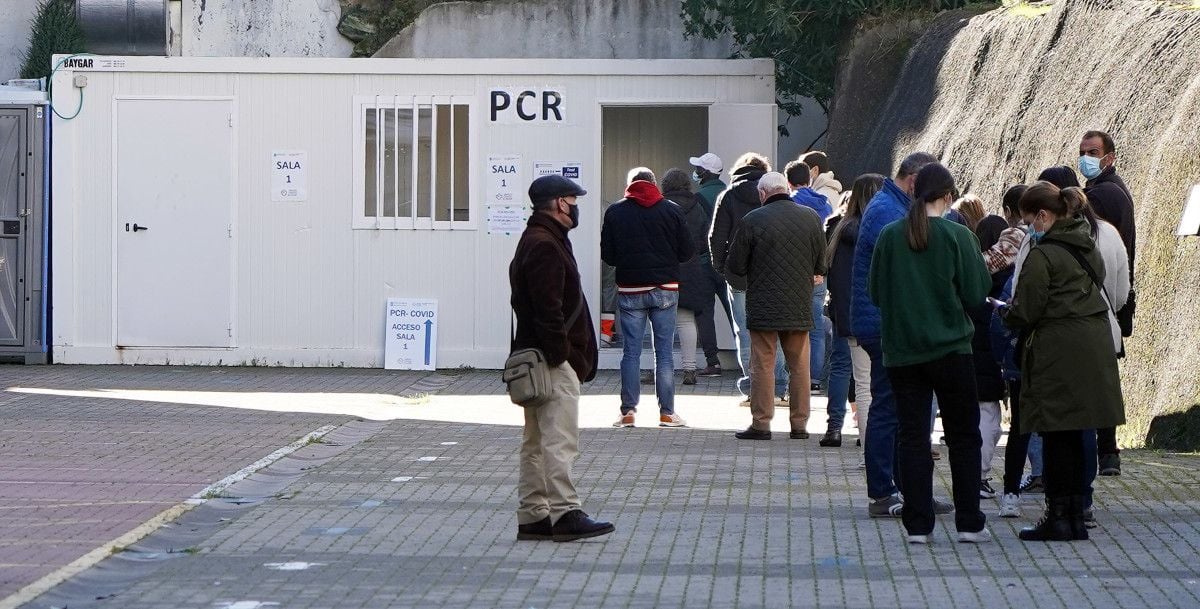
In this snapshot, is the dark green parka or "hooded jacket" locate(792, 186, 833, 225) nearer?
the dark green parka

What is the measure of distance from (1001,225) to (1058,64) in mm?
4375

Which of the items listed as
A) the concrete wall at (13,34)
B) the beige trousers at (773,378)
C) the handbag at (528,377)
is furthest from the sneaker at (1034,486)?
the concrete wall at (13,34)

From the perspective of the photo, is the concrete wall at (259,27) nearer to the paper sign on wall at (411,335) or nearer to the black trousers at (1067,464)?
the paper sign on wall at (411,335)

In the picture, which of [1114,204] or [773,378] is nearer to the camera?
[1114,204]

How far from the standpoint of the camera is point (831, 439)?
10.7m

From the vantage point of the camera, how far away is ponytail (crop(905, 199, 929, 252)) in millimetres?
7242

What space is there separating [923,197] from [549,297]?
5.30 feet

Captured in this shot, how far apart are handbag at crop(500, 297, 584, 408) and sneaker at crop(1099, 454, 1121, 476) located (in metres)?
3.38

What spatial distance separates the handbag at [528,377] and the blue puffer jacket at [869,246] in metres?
1.67

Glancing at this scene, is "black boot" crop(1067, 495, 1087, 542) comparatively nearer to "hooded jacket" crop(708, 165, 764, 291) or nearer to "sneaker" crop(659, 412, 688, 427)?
"sneaker" crop(659, 412, 688, 427)

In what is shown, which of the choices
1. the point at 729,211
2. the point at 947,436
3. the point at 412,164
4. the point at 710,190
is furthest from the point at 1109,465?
the point at 412,164

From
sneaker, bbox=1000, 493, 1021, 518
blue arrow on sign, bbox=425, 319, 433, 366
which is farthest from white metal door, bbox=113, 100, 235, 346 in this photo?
sneaker, bbox=1000, 493, 1021, 518

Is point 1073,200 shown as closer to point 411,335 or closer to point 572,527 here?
point 572,527

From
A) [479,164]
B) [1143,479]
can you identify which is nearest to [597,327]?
[479,164]
